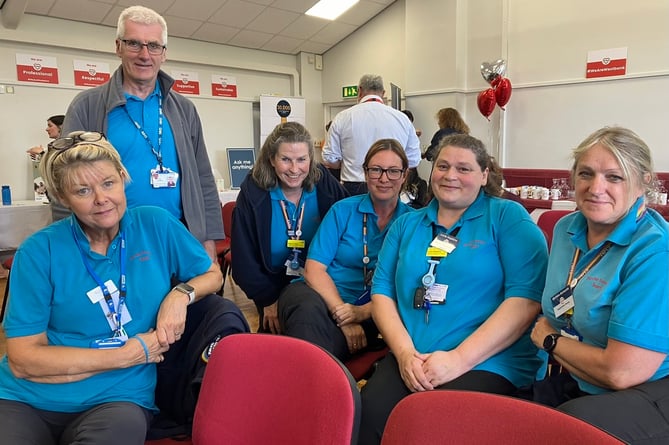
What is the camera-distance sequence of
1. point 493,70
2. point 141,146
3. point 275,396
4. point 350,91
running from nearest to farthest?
point 275,396
point 141,146
point 493,70
point 350,91

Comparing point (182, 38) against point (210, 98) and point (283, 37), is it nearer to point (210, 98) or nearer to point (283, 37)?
point (210, 98)

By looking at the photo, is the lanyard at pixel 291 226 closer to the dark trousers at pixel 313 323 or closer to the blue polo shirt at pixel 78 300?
the dark trousers at pixel 313 323

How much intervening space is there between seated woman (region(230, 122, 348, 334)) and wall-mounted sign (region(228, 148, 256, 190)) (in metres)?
4.99

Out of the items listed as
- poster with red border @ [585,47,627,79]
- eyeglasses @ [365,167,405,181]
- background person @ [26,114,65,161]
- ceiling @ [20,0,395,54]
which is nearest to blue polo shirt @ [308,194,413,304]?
eyeglasses @ [365,167,405,181]

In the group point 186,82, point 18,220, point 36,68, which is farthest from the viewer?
point 186,82

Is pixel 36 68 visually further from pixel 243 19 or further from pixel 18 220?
pixel 243 19

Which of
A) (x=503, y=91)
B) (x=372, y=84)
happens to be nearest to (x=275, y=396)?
(x=372, y=84)

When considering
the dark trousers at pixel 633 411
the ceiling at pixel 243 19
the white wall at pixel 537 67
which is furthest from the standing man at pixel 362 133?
the ceiling at pixel 243 19

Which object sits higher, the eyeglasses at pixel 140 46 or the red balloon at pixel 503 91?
the red balloon at pixel 503 91

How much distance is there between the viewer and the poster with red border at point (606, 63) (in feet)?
16.3

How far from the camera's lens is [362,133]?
131 inches

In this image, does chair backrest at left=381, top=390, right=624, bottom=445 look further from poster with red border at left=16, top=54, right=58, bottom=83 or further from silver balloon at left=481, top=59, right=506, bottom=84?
poster with red border at left=16, top=54, right=58, bottom=83

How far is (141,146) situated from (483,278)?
55.2 inches

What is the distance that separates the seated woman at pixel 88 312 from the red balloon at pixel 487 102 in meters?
4.98
